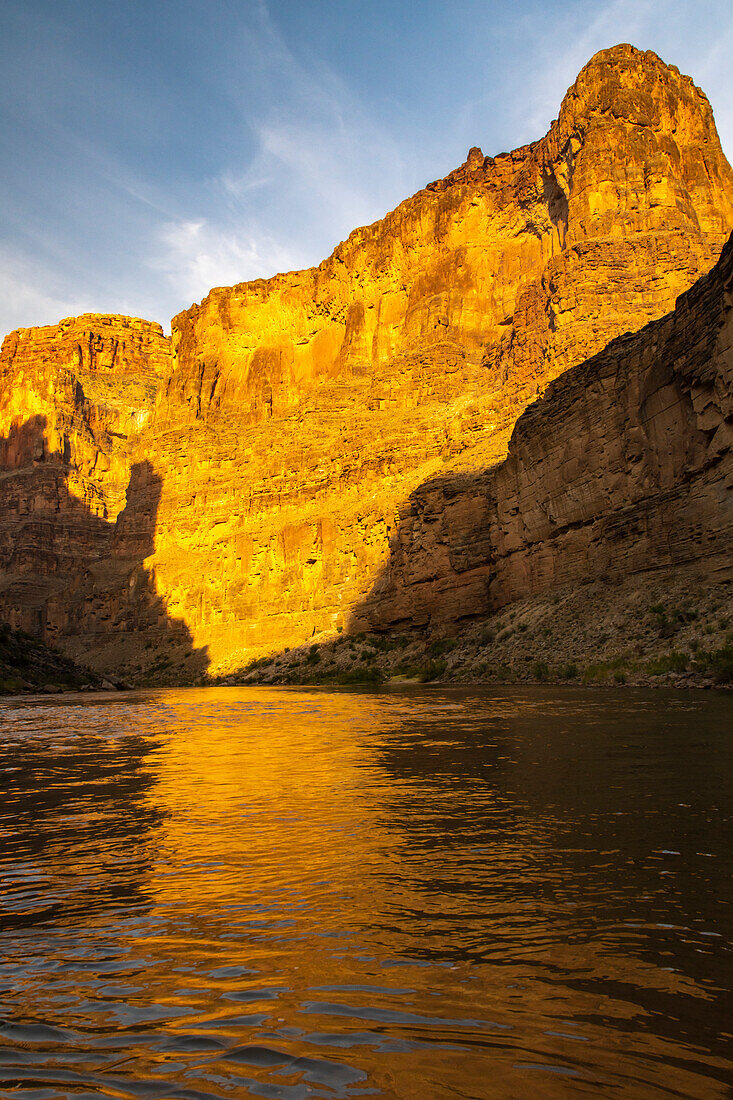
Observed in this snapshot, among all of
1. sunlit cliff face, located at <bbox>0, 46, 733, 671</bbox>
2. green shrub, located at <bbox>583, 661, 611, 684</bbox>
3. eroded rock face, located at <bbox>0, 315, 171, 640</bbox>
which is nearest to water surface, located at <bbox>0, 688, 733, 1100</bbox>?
green shrub, located at <bbox>583, 661, 611, 684</bbox>

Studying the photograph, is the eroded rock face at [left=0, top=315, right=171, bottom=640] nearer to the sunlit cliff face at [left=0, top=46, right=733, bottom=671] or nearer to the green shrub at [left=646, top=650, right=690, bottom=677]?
the sunlit cliff face at [left=0, top=46, right=733, bottom=671]

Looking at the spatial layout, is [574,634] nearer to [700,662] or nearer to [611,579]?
[611,579]

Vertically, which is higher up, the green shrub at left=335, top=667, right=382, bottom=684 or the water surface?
the green shrub at left=335, top=667, right=382, bottom=684

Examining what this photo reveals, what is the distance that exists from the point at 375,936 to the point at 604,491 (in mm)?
33775

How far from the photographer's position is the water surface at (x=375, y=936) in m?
2.20

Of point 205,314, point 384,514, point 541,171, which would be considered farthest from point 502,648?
point 205,314

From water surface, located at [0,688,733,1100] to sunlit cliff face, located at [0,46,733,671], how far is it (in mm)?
40339

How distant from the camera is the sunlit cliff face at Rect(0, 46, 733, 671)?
208ft

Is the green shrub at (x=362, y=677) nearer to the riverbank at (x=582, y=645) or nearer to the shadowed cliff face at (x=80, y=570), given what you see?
the riverbank at (x=582, y=645)

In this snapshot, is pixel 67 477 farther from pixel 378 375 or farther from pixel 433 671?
pixel 433 671

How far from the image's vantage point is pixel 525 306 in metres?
76.2

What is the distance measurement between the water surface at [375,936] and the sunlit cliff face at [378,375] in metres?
40.3

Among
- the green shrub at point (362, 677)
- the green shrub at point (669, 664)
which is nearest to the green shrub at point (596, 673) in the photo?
the green shrub at point (669, 664)

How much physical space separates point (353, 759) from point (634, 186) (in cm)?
7578
